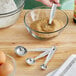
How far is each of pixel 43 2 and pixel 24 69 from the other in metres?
0.50

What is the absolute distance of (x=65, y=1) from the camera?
5.06 ft

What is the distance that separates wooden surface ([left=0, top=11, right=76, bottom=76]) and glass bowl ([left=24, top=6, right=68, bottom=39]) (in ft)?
0.09

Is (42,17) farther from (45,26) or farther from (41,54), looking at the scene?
(41,54)

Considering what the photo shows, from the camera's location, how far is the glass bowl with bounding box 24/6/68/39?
3.68 ft

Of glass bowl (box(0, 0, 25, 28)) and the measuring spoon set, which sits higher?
glass bowl (box(0, 0, 25, 28))

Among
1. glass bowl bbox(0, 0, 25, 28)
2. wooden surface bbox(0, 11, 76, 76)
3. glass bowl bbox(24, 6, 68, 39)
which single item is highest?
glass bowl bbox(0, 0, 25, 28)

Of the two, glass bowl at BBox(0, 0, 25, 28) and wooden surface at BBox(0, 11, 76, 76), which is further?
glass bowl at BBox(0, 0, 25, 28)

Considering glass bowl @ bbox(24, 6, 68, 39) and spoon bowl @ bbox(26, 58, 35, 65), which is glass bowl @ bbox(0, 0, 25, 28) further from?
spoon bowl @ bbox(26, 58, 35, 65)

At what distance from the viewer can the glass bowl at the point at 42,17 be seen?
3.68ft

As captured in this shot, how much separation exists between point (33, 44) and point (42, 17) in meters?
0.16

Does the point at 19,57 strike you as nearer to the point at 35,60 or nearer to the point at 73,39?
the point at 35,60

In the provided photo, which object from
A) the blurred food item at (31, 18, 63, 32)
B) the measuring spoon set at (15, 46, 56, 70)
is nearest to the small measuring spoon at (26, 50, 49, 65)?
the measuring spoon set at (15, 46, 56, 70)

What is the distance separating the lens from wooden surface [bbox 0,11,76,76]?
103 cm

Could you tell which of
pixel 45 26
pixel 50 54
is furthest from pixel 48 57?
pixel 45 26
